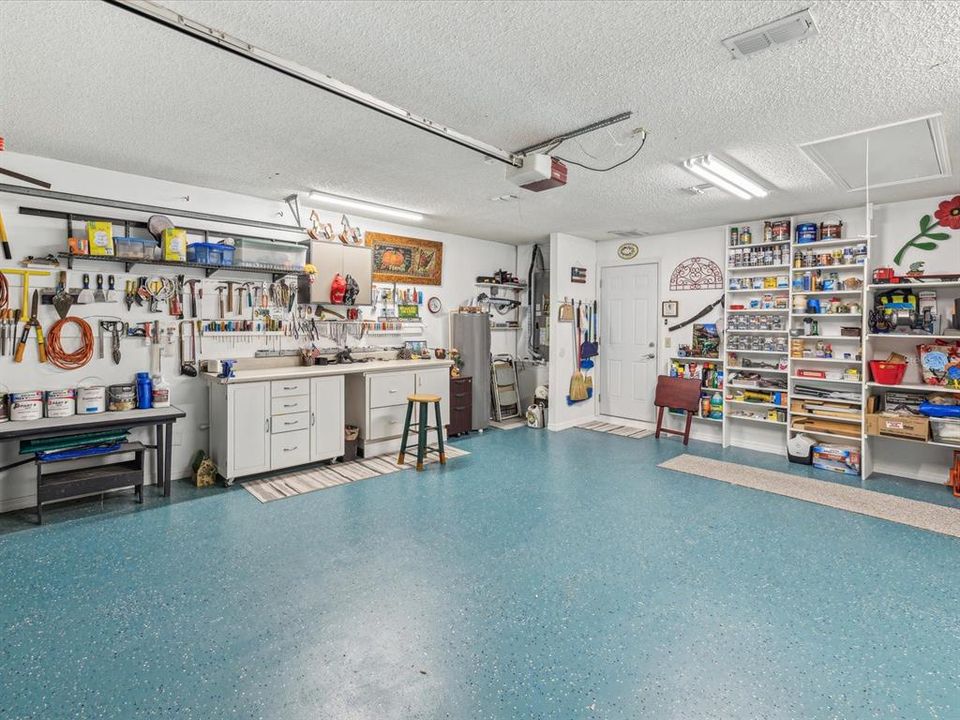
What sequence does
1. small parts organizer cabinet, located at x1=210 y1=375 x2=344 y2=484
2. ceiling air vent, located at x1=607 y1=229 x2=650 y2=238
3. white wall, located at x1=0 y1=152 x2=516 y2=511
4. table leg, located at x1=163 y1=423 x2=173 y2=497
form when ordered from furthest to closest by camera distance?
1. ceiling air vent, located at x1=607 y1=229 x2=650 y2=238
2. small parts organizer cabinet, located at x1=210 y1=375 x2=344 y2=484
3. table leg, located at x1=163 y1=423 x2=173 y2=497
4. white wall, located at x1=0 y1=152 x2=516 y2=511

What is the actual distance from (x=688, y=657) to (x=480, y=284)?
Result: 5.70 metres

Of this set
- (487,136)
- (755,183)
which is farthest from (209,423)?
(755,183)

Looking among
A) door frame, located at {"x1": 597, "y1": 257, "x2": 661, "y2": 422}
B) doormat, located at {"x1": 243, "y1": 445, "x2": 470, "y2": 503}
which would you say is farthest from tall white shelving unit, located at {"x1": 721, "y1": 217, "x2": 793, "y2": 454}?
doormat, located at {"x1": 243, "y1": 445, "x2": 470, "y2": 503}

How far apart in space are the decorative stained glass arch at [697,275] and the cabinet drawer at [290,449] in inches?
196

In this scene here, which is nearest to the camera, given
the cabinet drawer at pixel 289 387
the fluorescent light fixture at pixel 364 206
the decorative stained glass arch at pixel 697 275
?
the cabinet drawer at pixel 289 387

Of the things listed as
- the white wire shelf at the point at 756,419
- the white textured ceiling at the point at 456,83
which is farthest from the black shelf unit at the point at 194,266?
the white wire shelf at the point at 756,419

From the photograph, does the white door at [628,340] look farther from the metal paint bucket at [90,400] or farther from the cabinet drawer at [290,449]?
the metal paint bucket at [90,400]

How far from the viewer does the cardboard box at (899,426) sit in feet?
14.5

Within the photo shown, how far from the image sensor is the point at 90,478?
3.78 meters

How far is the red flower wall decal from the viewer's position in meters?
4.62

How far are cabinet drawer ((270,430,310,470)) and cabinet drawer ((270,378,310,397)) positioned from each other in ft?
1.24

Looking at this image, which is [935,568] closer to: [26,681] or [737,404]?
[737,404]

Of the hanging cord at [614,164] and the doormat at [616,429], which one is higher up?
the hanging cord at [614,164]

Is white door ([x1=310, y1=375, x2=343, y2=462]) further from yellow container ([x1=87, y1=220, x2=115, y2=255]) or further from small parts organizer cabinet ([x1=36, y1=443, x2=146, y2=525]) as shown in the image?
yellow container ([x1=87, y1=220, x2=115, y2=255])
